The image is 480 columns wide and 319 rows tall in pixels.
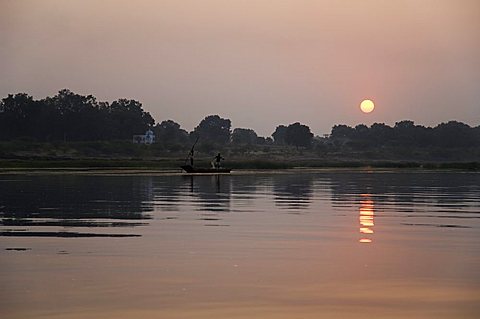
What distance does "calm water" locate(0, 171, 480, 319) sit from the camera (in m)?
15.8

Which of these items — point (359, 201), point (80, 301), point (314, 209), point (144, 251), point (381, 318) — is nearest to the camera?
point (381, 318)

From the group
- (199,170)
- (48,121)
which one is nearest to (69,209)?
(199,170)

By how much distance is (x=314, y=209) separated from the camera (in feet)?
131

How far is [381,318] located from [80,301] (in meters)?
5.86

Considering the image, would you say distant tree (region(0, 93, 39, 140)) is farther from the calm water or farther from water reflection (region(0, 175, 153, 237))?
the calm water

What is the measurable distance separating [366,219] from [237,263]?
14866mm

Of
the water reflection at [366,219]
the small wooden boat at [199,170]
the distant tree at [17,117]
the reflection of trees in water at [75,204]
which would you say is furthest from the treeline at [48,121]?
the water reflection at [366,219]

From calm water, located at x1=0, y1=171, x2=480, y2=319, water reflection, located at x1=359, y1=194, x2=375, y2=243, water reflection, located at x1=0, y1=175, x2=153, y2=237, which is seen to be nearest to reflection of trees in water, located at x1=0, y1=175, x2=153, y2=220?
water reflection, located at x1=0, y1=175, x2=153, y2=237

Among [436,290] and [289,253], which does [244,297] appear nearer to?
[436,290]

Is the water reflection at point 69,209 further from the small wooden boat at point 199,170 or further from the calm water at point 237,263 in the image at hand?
the small wooden boat at point 199,170

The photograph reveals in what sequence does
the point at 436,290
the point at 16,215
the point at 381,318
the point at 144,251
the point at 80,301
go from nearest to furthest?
the point at 381,318 → the point at 80,301 → the point at 436,290 → the point at 144,251 → the point at 16,215

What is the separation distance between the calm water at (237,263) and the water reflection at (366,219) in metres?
0.09

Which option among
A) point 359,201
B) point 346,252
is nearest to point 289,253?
point 346,252

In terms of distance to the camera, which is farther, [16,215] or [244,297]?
[16,215]
